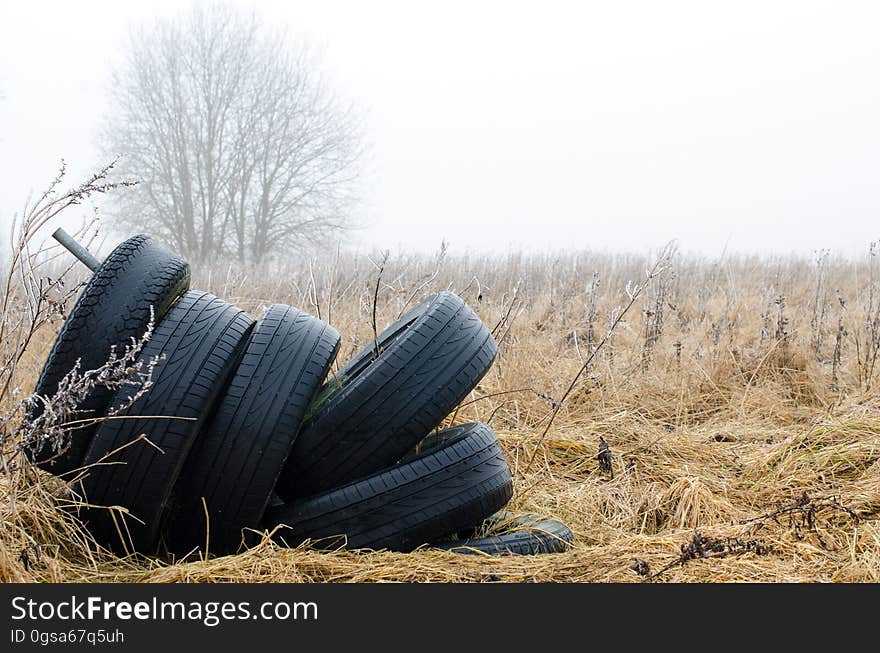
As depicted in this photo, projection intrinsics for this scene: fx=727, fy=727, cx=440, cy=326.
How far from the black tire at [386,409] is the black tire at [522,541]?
49 cm

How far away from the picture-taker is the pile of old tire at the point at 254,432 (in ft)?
8.93

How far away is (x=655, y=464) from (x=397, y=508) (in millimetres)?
2109

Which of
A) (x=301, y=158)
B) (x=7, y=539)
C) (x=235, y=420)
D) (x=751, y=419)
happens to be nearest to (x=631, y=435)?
(x=751, y=419)

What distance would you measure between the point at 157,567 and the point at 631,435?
3.14 meters

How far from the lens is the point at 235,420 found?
2.79 meters

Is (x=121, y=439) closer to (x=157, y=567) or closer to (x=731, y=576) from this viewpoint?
(x=157, y=567)

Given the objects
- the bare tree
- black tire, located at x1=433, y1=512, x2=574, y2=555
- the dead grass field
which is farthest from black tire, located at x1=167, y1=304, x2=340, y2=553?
the bare tree

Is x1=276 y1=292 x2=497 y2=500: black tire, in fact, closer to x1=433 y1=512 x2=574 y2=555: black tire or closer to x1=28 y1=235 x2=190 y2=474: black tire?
x1=433 y1=512 x2=574 y2=555: black tire

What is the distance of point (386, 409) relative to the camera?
9.82 feet

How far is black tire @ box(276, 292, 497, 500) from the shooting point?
118 inches

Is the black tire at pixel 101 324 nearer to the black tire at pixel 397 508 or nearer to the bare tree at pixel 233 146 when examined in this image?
the black tire at pixel 397 508

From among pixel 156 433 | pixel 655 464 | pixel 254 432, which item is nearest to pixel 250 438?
pixel 254 432

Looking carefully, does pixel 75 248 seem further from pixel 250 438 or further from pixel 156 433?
pixel 250 438

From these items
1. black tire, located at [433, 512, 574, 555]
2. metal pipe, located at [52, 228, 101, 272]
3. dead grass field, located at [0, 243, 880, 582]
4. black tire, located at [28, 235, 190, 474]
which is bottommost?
black tire, located at [433, 512, 574, 555]
